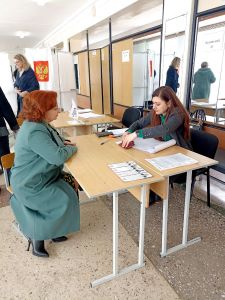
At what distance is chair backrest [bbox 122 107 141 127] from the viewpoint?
10.6 feet

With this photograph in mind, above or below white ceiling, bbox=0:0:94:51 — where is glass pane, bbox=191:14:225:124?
below

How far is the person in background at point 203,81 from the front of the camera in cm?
261

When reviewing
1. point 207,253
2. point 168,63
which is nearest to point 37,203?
point 207,253

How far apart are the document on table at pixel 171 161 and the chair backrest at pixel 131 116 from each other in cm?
168

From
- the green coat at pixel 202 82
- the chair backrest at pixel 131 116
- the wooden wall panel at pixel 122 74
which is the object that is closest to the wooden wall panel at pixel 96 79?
the wooden wall panel at pixel 122 74

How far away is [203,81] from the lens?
2684mm

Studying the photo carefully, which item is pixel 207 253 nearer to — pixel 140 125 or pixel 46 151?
pixel 140 125

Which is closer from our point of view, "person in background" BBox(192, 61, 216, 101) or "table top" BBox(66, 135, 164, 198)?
"table top" BBox(66, 135, 164, 198)

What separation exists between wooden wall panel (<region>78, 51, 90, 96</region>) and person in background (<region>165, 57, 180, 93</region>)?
11.0 feet

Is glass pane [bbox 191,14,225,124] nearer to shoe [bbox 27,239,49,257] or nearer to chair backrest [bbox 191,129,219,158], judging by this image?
chair backrest [bbox 191,129,219,158]

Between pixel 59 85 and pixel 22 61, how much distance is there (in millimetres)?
1691

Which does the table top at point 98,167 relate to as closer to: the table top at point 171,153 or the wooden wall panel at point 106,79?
the table top at point 171,153

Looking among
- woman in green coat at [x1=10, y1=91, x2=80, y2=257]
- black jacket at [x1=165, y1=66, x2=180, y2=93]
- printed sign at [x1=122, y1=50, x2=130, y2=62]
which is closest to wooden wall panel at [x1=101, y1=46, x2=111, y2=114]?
printed sign at [x1=122, y1=50, x2=130, y2=62]

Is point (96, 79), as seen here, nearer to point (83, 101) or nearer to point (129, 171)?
point (83, 101)
